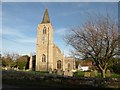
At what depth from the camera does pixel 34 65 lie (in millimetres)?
81188

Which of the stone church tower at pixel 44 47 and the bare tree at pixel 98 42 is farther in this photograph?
the stone church tower at pixel 44 47

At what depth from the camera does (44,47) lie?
79.5 metres

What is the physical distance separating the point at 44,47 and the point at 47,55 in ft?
11.5

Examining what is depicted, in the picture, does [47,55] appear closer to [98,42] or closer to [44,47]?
[44,47]

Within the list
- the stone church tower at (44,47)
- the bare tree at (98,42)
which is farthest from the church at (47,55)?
the bare tree at (98,42)

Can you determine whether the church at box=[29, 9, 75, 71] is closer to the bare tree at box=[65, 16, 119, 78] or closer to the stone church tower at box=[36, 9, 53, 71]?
the stone church tower at box=[36, 9, 53, 71]

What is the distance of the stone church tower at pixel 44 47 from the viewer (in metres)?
76.9

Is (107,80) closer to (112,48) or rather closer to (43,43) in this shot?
(112,48)

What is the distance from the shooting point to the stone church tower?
76938mm

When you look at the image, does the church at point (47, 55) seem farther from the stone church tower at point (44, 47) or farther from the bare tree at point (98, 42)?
the bare tree at point (98, 42)

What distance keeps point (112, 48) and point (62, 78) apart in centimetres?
574

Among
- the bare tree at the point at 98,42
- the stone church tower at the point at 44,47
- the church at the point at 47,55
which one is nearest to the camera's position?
the bare tree at the point at 98,42

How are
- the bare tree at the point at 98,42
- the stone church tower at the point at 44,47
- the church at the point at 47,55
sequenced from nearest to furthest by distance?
the bare tree at the point at 98,42 → the stone church tower at the point at 44,47 → the church at the point at 47,55

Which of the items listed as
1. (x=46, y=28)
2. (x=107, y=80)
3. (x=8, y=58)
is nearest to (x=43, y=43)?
(x=46, y=28)
